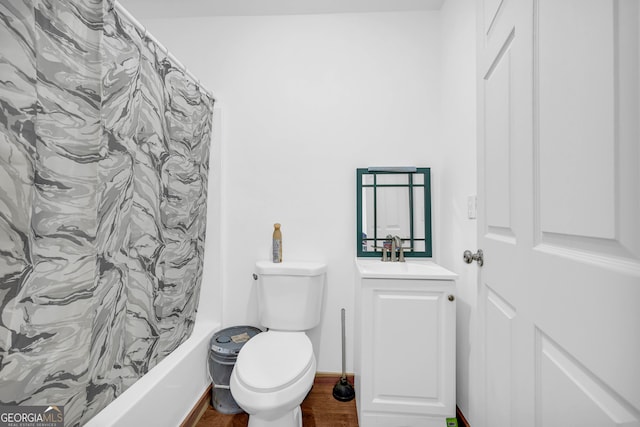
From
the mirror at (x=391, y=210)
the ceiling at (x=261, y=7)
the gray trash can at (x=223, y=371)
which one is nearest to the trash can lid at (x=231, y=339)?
the gray trash can at (x=223, y=371)

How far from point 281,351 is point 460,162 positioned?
134 cm

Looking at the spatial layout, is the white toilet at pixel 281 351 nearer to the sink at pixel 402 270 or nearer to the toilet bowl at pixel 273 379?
the toilet bowl at pixel 273 379

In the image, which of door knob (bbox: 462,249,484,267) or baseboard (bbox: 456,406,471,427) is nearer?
door knob (bbox: 462,249,484,267)

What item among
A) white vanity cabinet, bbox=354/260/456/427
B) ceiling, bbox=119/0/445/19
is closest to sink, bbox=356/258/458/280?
white vanity cabinet, bbox=354/260/456/427

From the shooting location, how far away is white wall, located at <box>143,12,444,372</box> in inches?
72.4

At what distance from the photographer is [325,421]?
4.91 feet

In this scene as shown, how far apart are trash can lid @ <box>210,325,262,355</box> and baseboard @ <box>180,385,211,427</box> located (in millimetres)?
265

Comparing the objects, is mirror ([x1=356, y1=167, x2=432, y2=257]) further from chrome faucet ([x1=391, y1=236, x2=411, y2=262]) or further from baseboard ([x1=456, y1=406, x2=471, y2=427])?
baseboard ([x1=456, y1=406, x2=471, y2=427])

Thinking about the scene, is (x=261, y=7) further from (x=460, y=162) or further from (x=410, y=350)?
(x=410, y=350)

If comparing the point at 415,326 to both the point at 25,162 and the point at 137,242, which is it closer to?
the point at 137,242

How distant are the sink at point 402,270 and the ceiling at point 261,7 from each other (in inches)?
63.2

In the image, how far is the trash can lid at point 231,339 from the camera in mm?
1575

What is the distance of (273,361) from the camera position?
4.25 ft

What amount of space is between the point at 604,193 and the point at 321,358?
5.73 ft
